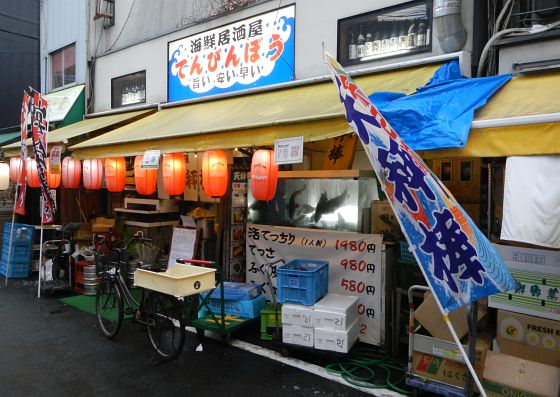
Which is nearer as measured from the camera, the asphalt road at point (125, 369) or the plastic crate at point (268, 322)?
the asphalt road at point (125, 369)

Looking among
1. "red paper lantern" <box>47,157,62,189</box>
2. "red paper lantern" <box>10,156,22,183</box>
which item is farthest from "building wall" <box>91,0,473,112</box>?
"red paper lantern" <box>47,157,62,189</box>

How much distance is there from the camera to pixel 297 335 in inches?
242

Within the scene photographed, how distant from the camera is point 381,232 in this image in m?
7.00

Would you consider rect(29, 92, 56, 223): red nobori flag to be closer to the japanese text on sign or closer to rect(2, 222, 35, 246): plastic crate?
rect(2, 222, 35, 246): plastic crate

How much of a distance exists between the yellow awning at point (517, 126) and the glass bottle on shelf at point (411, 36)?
7.59 feet

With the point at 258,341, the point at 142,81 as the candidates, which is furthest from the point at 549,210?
the point at 142,81

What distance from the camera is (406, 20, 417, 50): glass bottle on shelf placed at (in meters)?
6.92

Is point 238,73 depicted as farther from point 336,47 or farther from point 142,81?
point 142,81

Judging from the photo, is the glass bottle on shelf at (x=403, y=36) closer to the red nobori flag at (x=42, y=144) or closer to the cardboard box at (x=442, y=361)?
the cardboard box at (x=442, y=361)

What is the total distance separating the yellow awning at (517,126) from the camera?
414 centimetres

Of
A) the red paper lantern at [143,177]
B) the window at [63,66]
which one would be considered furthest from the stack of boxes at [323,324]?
the window at [63,66]

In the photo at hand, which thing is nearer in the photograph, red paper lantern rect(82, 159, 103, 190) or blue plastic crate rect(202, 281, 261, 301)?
blue plastic crate rect(202, 281, 261, 301)

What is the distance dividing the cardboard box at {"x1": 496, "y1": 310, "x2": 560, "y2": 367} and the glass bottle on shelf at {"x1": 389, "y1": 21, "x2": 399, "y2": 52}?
14.9 feet

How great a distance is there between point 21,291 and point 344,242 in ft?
27.3
